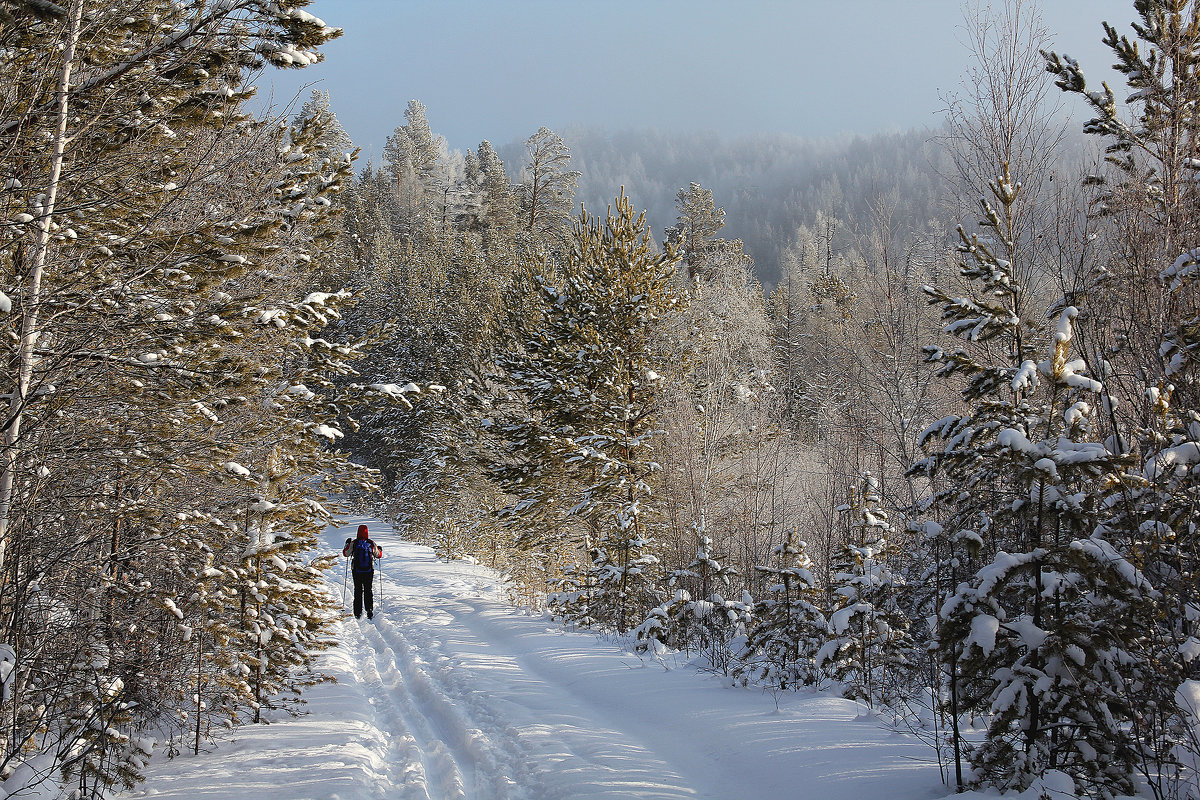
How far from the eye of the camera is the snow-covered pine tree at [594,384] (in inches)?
535

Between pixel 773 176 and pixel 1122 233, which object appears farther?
pixel 773 176

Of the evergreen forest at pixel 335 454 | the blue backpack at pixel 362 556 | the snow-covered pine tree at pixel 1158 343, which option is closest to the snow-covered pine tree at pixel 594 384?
the evergreen forest at pixel 335 454

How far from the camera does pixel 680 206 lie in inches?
1529

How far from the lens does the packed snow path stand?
4570 millimetres

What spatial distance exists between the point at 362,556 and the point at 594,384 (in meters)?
6.10

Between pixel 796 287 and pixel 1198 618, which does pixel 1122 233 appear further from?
pixel 796 287

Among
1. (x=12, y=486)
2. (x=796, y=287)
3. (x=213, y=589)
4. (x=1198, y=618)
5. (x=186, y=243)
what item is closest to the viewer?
(x=1198, y=618)

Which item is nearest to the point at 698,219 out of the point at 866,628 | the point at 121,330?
the point at 866,628

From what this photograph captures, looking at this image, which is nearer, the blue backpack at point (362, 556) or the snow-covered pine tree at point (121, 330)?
the snow-covered pine tree at point (121, 330)

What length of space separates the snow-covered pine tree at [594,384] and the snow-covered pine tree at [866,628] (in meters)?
6.75

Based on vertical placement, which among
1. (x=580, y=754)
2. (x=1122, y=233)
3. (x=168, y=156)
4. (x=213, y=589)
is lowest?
(x=580, y=754)

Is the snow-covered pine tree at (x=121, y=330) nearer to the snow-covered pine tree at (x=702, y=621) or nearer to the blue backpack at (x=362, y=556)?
the snow-covered pine tree at (x=702, y=621)

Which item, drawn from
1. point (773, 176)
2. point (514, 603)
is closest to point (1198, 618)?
point (514, 603)

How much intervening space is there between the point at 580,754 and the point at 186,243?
17.8ft
